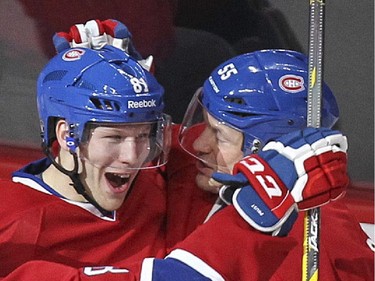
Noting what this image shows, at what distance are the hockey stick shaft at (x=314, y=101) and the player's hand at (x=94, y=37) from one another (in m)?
0.61

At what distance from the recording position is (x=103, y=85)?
165cm

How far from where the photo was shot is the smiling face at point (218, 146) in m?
1.73

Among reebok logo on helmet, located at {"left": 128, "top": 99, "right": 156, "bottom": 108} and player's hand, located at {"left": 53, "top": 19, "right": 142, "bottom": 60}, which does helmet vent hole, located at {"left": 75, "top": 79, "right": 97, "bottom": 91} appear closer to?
reebok logo on helmet, located at {"left": 128, "top": 99, "right": 156, "bottom": 108}

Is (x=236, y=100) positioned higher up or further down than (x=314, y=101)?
further down

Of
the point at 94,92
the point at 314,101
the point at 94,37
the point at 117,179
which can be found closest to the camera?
the point at 314,101

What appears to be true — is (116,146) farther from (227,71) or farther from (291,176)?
(291,176)

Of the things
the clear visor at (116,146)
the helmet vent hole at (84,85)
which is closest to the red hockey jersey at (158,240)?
the clear visor at (116,146)

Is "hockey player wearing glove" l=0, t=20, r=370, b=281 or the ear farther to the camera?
the ear

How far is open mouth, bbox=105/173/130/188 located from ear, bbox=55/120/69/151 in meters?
0.10

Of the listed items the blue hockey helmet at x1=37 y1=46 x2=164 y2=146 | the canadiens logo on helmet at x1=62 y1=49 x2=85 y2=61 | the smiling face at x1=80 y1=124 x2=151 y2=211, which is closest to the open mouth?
the smiling face at x1=80 y1=124 x2=151 y2=211

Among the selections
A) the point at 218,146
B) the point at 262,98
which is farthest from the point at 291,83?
the point at 218,146

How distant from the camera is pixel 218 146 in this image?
176 cm

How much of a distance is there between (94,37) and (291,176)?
0.67 meters

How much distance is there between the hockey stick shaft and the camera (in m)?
1.35
